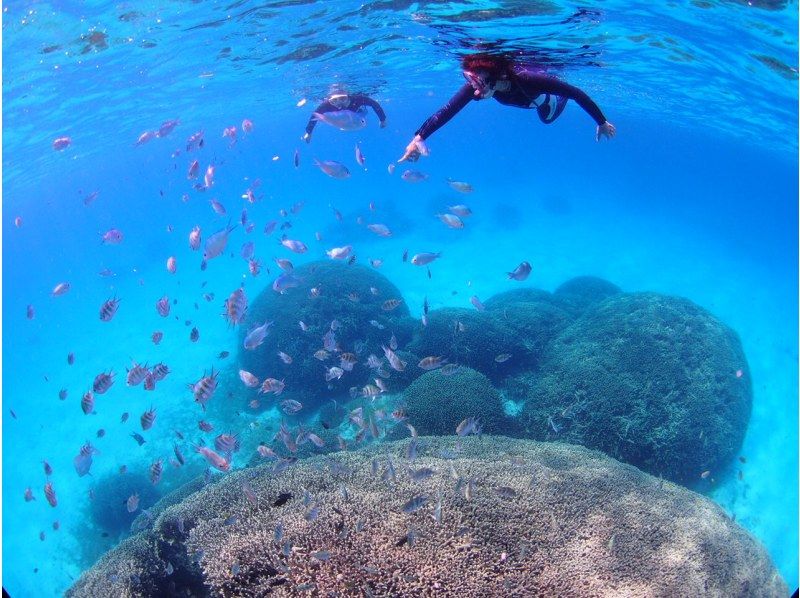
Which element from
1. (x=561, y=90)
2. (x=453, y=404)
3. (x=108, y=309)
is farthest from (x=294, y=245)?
(x=561, y=90)

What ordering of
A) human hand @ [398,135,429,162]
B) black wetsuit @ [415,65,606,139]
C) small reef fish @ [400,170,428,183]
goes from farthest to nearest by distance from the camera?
small reef fish @ [400,170,428,183], black wetsuit @ [415,65,606,139], human hand @ [398,135,429,162]

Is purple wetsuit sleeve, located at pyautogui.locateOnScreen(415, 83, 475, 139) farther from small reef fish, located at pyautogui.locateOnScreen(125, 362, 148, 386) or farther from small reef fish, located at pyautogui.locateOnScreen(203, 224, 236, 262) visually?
small reef fish, located at pyautogui.locateOnScreen(125, 362, 148, 386)

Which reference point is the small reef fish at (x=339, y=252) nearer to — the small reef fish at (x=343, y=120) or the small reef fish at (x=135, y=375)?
the small reef fish at (x=343, y=120)

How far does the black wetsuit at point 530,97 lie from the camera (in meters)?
6.18

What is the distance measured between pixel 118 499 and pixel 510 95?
15484 mm

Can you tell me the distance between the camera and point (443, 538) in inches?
178

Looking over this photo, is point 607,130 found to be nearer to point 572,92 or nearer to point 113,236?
point 572,92

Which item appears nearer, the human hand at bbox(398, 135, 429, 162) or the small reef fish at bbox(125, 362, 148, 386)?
the human hand at bbox(398, 135, 429, 162)

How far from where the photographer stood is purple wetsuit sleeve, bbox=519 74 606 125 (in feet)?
20.7

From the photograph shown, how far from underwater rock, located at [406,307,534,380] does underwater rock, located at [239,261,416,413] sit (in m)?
1.69

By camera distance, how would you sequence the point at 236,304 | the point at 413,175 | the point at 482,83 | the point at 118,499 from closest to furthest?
the point at 482,83, the point at 236,304, the point at 413,175, the point at 118,499

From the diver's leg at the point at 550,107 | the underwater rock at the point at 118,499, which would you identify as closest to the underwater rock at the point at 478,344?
the diver's leg at the point at 550,107

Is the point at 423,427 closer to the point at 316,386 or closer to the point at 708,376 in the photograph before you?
the point at 316,386

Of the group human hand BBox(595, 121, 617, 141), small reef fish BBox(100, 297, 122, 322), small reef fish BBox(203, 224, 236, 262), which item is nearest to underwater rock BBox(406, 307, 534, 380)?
small reef fish BBox(203, 224, 236, 262)
